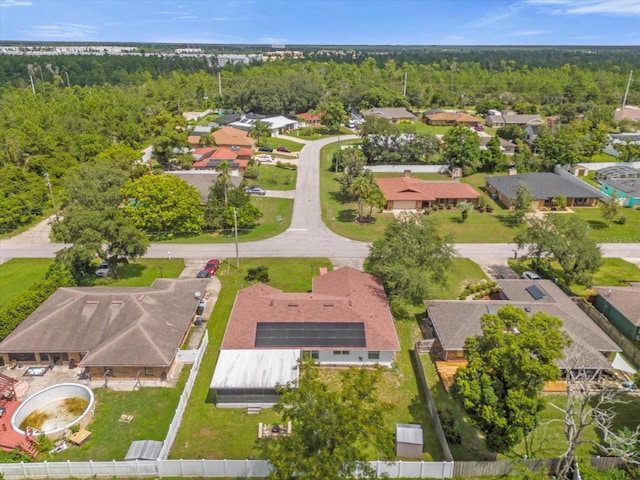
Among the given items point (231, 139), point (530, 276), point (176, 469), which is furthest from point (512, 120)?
point (176, 469)

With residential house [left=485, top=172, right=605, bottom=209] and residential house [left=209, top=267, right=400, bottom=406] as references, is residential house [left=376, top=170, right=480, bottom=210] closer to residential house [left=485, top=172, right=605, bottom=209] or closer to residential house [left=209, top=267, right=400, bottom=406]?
residential house [left=485, top=172, right=605, bottom=209]

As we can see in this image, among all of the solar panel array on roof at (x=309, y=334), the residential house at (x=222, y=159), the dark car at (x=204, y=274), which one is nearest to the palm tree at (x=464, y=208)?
the solar panel array on roof at (x=309, y=334)

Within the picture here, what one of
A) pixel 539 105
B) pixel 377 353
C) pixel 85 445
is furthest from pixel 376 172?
pixel 539 105

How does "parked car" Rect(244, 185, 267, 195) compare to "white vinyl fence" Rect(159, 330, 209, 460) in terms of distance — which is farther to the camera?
"parked car" Rect(244, 185, 267, 195)

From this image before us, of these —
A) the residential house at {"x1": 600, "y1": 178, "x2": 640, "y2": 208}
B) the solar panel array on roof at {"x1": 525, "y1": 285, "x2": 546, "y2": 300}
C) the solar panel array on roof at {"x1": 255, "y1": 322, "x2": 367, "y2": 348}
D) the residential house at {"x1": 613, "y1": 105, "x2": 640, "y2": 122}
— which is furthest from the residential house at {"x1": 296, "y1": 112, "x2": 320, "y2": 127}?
the solar panel array on roof at {"x1": 255, "y1": 322, "x2": 367, "y2": 348}

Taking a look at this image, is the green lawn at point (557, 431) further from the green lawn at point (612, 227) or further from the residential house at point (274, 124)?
the residential house at point (274, 124)

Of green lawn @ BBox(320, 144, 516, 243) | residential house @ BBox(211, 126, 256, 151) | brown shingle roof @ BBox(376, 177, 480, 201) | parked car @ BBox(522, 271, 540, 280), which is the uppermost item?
residential house @ BBox(211, 126, 256, 151)

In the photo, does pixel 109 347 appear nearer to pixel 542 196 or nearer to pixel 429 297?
pixel 429 297
